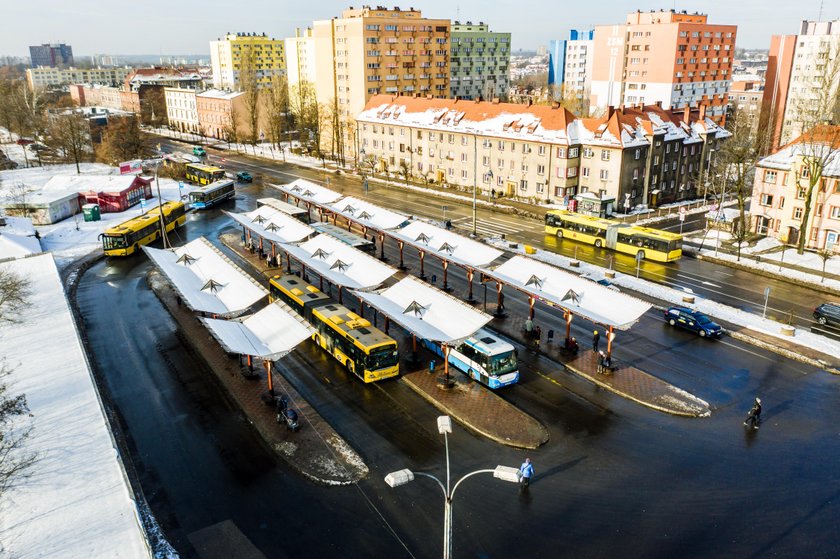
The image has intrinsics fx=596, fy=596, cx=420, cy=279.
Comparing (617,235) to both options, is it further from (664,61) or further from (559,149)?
(664,61)

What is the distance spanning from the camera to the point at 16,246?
5675 cm

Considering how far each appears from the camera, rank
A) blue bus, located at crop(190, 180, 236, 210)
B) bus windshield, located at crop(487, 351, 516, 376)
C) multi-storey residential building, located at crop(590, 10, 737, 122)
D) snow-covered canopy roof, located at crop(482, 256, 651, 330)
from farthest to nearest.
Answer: multi-storey residential building, located at crop(590, 10, 737, 122)
blue bus, located at crop(190, 180, 236, 210)
snow-covered canopy roof, located at crop(482, 256, 651, 330)
bus windshield, located at crop(487, 351, 516, 376)

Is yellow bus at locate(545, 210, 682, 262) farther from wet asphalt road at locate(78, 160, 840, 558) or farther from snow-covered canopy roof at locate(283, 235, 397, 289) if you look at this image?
snow-covered canopy roof at locate(283, 235, 397, 289)

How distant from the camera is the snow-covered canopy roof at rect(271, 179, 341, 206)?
66.8 meters

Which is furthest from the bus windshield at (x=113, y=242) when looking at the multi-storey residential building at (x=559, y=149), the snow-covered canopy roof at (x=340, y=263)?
the multi-storey residential building at (x=559, y=149)

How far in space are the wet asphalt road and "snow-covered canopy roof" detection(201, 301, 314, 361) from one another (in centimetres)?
370

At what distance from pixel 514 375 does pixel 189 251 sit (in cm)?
2730

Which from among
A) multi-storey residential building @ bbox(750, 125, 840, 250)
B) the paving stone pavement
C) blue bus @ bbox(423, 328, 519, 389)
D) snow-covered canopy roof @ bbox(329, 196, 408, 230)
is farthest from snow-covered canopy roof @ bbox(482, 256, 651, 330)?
multi-storey residential building @ bbox(750, 125, 840, 250)

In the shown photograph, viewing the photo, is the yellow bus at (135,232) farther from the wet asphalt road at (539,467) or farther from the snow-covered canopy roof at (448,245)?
the snow-covered canopy roof at (448,245)

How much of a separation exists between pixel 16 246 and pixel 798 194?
77096 millimetres

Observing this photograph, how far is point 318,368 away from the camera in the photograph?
120ft

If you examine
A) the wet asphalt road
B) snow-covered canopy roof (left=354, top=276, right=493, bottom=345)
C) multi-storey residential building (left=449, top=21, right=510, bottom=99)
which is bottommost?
the wet asphalt road

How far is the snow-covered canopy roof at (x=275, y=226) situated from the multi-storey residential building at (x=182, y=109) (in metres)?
110

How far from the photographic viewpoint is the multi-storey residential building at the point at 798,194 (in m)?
57.5
